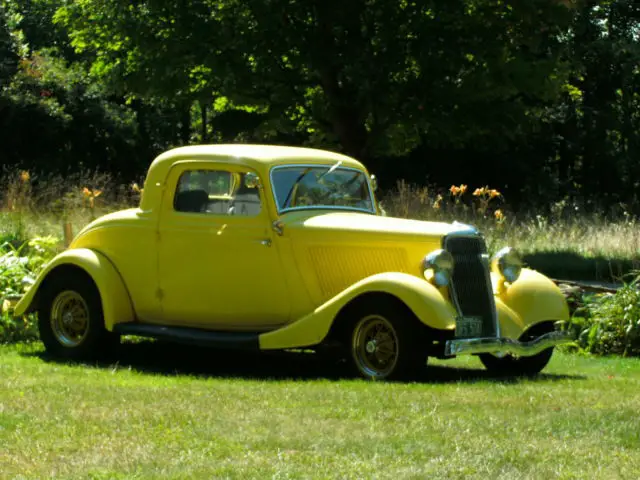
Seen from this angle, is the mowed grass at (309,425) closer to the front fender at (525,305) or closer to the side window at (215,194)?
the front fender at (525,305)

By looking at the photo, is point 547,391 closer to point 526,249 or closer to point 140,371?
point 140,371

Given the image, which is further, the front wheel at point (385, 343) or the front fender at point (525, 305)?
the front fender at point (525, 305)

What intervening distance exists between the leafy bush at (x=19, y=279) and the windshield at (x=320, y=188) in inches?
128

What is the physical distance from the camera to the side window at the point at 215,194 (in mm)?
10242

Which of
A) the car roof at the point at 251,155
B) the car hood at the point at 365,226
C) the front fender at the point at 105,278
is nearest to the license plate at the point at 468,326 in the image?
the car hood at the point at 365,226

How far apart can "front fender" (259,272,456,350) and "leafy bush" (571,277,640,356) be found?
108 inches

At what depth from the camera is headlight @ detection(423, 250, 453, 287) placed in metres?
9.29

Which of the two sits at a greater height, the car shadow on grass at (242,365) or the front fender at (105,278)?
the front fender at (105,278)

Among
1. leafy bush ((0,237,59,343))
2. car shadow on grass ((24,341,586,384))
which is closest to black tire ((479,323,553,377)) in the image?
car shadow on grass ((24,341,586,384))

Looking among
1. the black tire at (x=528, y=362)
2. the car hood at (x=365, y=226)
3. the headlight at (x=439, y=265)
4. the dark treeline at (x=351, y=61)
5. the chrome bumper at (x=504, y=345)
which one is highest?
the dark treeline at (x=351, y=61)

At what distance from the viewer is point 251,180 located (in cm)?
1016

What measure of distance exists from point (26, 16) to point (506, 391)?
3722cm

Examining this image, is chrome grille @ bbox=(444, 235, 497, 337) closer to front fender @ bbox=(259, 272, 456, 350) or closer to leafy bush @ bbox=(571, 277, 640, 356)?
front fender @ bbox=(259, 272, 456, 350)

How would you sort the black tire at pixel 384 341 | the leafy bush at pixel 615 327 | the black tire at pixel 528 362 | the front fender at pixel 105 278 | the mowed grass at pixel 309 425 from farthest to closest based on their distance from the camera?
the leafy bush at pixel 615 327
the front fender at pixel 105 278
the black tire at pixel 528 362
the black tire at pixel 384 341
the mowed grass at pixel 309 425
